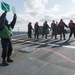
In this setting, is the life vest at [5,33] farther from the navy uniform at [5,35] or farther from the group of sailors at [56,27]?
the group of sailors at [56,27]

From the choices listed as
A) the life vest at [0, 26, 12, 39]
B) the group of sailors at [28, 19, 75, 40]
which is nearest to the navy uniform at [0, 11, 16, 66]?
the life vest at [0, 26, 12, 39]

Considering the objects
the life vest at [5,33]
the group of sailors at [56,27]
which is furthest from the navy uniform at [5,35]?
the group of sailors at [56,27]

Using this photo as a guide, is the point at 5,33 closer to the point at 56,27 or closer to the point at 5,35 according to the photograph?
the point at 5,35

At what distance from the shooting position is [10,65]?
8719 mm

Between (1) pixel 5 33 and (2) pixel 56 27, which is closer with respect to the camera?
(1) pixel 5 33

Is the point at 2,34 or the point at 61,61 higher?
the point at 2,34

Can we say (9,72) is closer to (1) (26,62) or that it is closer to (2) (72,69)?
(1) (26,62)

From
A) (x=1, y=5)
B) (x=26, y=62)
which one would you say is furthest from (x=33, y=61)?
(x=1, y=5)

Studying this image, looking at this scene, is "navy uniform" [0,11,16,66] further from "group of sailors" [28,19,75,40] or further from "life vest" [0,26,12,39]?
"group of sailors" [28,19,75,40]

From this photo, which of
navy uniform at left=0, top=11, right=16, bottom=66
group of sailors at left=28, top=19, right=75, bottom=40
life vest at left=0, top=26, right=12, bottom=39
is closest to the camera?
navy uniform at left=0, top=11, right=16, bottom=66

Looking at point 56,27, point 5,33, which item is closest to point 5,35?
point 5,33

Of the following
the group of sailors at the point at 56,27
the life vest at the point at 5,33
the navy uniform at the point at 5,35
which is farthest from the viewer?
the group of sailors at the point at 56,27

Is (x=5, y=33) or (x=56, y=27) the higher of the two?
(x=5, y=33)

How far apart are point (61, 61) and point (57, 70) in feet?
4.92
